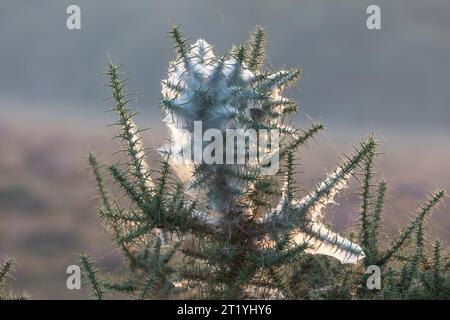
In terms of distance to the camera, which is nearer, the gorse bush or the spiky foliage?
the gorse bush

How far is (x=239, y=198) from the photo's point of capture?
1499mm

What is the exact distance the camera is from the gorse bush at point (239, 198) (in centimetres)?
140

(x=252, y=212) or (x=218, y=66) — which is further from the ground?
(x=218, y=66)

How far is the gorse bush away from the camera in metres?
1.40

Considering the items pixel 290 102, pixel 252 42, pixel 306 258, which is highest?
pixel 252 42

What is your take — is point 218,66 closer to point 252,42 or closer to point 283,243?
point 252,42

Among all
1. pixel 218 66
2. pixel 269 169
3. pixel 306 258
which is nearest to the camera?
pixel 218 66

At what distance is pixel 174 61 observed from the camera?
1454mm

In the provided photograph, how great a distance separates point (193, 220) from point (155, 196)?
4.2 inches

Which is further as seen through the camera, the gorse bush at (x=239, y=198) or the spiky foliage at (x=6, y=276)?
the spiky foliage at (x=6, y=276)

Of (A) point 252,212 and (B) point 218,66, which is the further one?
(A) point 252,212

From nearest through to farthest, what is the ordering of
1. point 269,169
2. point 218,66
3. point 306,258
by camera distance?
point 218,66 < point 269,169 < point 306,258

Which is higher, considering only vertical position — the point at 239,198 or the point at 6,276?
the point at 239,198

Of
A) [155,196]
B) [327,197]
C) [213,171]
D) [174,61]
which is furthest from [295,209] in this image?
[174,61]
